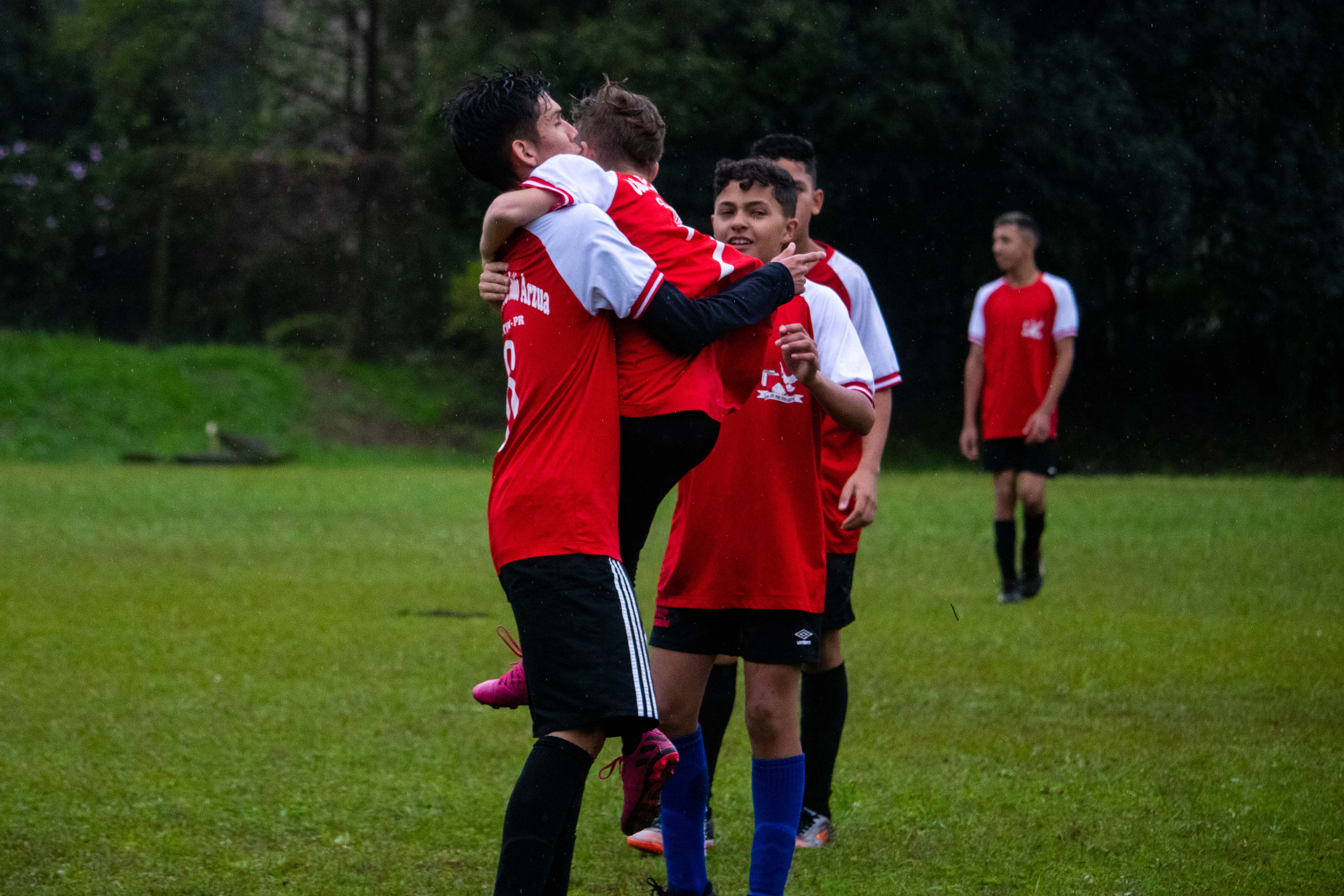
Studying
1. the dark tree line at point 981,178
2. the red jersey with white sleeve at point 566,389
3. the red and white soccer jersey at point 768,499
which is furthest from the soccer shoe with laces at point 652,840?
the dark tree line at point 981,178

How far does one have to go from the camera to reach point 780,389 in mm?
3809

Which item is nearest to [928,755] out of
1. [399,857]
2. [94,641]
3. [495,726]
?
[495,726]

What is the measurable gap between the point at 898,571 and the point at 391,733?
17.0 ft

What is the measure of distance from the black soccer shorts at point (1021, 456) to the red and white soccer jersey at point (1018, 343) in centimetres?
5

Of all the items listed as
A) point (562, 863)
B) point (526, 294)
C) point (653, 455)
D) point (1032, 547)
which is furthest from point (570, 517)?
point (1032, 547)

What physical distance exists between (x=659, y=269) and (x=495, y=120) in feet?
1.60

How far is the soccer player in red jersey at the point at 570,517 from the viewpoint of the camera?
Answer: 2.81m

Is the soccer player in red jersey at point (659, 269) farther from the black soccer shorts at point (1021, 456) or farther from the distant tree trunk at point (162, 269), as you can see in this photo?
the distant tree trunk at point (162, 269)

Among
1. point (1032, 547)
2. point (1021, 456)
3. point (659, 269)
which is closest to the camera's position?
point (659, 269)

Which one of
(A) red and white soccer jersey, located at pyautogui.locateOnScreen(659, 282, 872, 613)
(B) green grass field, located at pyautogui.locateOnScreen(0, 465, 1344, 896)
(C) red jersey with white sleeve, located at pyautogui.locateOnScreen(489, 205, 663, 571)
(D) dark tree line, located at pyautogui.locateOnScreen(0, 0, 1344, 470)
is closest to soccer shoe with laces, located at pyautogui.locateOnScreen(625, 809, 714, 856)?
(B) green grass field, located at pyautogui.locateOnScreen(0, 465, 1344, 896)

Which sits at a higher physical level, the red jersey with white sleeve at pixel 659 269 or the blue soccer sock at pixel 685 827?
the red jersey with white sleeve at pixel 659 269

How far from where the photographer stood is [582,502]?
9.37ft

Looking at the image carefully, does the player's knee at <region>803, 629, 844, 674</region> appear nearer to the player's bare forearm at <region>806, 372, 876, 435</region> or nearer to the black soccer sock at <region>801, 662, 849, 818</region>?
the black soccer sock at <region>801, 662, 849, 818</region>

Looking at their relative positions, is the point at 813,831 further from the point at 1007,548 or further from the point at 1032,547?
the point at 1032,547
